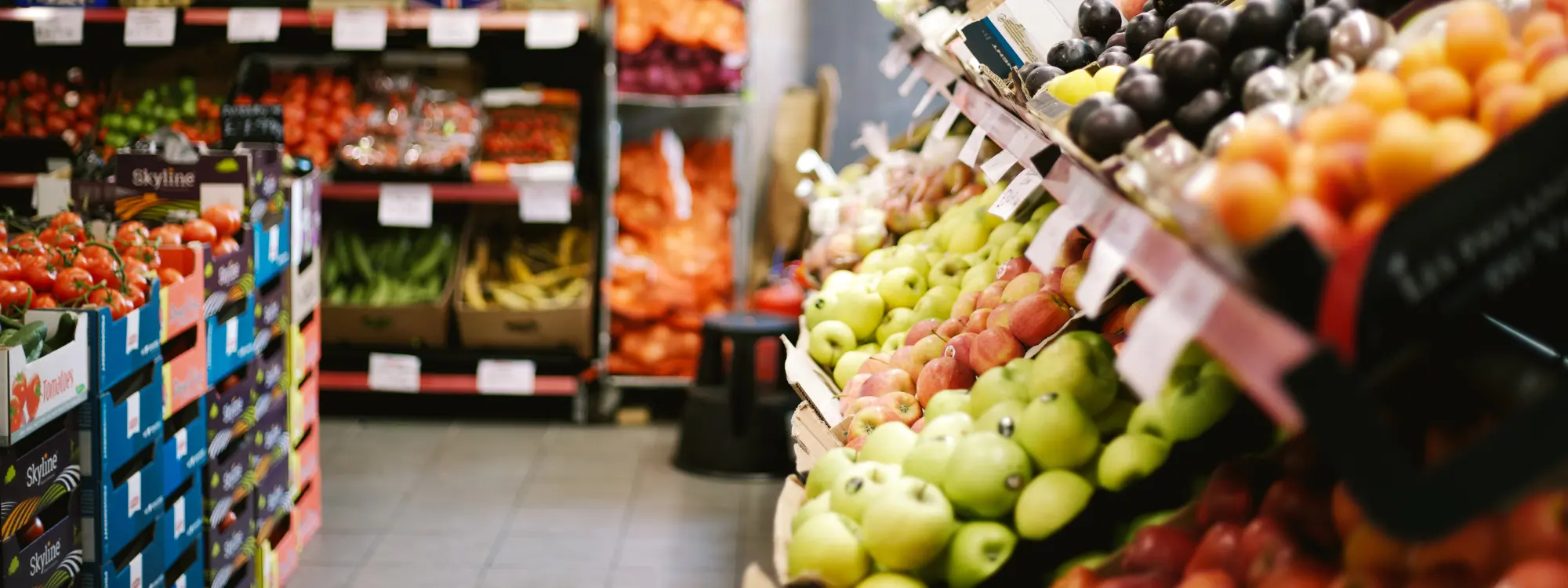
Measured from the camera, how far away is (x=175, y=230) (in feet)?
10.1

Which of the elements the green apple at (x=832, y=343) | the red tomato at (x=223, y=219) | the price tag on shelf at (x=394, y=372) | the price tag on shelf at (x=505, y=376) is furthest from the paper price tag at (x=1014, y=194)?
the price tag on shelf at (x=394, y=372)

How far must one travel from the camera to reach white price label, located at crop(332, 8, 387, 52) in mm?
4953

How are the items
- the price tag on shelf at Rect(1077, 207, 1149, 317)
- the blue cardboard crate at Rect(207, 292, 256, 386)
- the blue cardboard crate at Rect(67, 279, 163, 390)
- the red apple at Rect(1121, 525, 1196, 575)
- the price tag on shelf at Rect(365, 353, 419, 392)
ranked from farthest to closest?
the price tag on shelf at Rect(365, 353, 419, 392), the blue cardboard crate at Rect(207, 292, 256, 386), the blue cardboard crate at Rect(67, 279, 163, 390), the red apple at Rect(1121, 525, 1196, 575), the price tag on shelf at Rect(1077, 207, 1149, 317)

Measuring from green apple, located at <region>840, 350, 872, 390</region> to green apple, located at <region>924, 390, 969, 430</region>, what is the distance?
2.12 ft

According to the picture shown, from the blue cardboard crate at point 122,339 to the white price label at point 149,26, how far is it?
2.68 meters

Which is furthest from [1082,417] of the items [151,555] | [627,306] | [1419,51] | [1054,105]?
[627,306]

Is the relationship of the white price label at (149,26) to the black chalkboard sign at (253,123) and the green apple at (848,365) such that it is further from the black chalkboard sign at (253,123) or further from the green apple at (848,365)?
the green apple at (848,365)

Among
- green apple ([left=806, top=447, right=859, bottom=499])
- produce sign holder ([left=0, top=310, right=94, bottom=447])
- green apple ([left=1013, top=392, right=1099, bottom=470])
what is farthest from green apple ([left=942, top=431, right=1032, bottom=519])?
produce sign holder ([left=0, top=310, right=94, bottom=447])

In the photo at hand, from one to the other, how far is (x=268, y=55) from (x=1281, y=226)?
5368 mm

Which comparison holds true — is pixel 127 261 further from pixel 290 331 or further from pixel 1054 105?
pixel 1054 105

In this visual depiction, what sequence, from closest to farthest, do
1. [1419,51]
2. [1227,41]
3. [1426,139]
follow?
[1426,139] → [1419,51] → [1227,41]

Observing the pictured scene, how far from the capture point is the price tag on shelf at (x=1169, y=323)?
3.46 ft

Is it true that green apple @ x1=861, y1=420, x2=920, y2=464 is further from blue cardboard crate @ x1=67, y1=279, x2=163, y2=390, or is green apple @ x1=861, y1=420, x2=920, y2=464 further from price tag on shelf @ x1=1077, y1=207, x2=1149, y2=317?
blue cardboard crate @ x1=67, y1=279, x2=163, y2=390

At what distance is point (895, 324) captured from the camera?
111 inches
